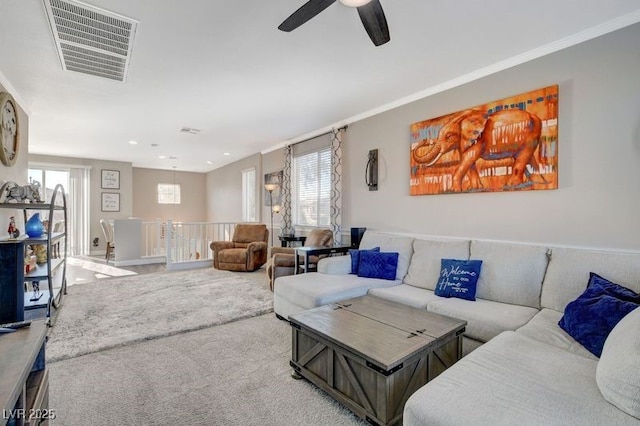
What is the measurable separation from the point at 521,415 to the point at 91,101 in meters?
4.92

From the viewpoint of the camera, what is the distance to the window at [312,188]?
196 inches

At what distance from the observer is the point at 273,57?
8.89ft

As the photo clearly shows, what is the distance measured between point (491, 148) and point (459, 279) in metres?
1.29

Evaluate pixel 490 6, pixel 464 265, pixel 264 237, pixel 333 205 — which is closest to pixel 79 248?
pixel 264 237

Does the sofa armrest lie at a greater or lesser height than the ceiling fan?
lesser

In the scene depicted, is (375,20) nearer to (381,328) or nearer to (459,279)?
(381,328)

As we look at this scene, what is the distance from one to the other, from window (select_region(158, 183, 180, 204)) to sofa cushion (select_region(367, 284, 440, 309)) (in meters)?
8.53

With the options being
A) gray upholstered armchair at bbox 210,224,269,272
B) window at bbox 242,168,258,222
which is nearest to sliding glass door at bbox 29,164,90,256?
window at bbox 242,168,258,222

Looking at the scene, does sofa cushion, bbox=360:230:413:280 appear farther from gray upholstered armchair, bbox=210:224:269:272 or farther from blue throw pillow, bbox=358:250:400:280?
gray upholstered armchair, bbox=210:224:269:272

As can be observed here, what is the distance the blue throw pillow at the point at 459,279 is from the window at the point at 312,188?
246cm

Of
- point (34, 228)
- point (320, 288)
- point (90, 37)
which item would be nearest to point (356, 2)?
point (90, 37)

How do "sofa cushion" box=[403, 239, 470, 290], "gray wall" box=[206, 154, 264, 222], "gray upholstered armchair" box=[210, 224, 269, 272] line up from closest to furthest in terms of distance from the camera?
"sofa cushion" box=[403, 239, 470, 290]
"gray upholstered armchair" box=[210, 224, 269, 272]
"gray wall" box=[206, 154, 264, 222]

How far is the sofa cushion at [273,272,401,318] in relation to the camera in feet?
9.07

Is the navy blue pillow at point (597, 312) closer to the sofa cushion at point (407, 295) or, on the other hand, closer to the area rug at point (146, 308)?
the sofa cushion at point (407, 295)
